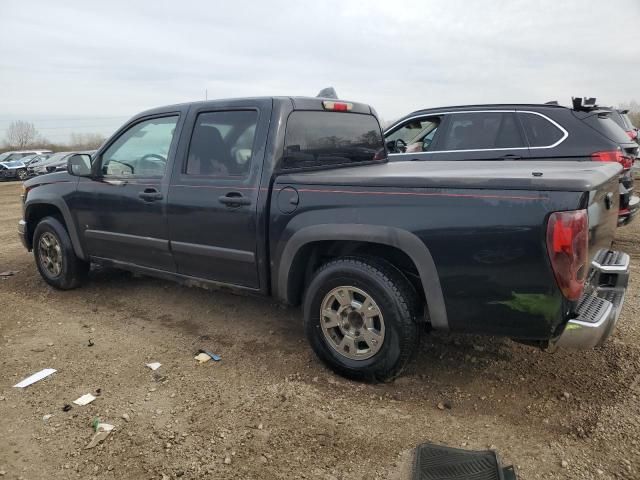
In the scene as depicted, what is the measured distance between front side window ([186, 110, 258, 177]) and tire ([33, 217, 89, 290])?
79.0 inches

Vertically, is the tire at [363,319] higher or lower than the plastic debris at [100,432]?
higher

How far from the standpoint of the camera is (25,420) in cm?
296

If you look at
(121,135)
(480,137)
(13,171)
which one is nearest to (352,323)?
(121,135)

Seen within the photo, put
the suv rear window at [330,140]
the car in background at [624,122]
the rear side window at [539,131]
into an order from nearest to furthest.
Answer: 1. the suv rear window at [330,140]
2. the rear side window at [539,131]
3. the car in background at [624,122]

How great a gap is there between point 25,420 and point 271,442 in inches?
58.4

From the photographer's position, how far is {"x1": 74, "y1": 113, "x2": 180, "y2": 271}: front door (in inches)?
165

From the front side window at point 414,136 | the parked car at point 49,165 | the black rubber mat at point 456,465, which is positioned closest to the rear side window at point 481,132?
the front side window at point 414,136

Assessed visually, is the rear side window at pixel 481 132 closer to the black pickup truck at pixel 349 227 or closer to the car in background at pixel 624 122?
the black pickup truck at pixel 349 227

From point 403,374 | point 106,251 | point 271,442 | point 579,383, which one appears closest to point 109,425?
point 271,442

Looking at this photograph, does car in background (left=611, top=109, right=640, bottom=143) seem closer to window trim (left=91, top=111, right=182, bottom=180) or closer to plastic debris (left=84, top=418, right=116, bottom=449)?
window trim (left=91, top=111, right=182, bottom=180)

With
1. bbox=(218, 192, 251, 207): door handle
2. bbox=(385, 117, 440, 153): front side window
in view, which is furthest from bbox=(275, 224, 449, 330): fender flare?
bbox=(385, 117, 440, 153): front side window

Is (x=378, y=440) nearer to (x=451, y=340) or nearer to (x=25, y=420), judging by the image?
(x=451, y=340)

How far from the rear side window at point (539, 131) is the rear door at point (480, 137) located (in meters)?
0.08

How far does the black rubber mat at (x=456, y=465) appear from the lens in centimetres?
239
